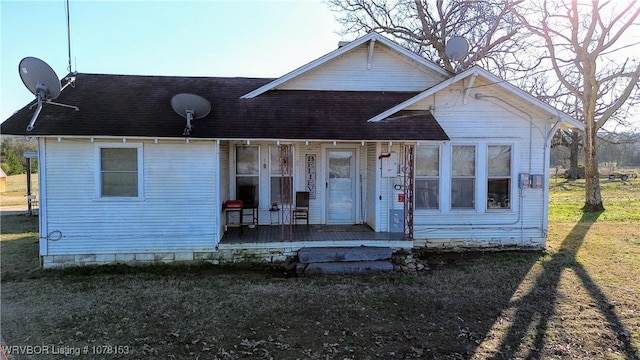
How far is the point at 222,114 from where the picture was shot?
909 centimetres

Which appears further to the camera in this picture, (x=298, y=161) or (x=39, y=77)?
(x=298, y=161)

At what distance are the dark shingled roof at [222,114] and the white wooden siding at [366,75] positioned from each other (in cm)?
23

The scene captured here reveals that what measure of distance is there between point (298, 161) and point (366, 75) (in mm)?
2905

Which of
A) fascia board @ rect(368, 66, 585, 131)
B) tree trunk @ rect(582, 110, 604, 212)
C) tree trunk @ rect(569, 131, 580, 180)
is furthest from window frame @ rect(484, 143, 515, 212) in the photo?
tree trunk @ rect(569, 131, 580, 180)

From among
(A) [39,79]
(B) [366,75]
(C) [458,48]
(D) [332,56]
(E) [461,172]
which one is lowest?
(E) [461,172]

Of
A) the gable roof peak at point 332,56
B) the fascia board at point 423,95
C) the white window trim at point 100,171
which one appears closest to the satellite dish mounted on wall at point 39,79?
the white window trim at point 100,171

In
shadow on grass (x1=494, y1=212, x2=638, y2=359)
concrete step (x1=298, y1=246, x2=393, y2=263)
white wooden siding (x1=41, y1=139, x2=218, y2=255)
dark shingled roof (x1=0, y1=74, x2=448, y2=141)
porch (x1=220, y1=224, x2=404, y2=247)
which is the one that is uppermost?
dark shingled roof (x1=0, y1=74, x2=448, y2=141)

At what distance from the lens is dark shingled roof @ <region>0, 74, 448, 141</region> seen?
820 cm

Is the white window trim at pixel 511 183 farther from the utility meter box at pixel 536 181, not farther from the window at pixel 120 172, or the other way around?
the window at pixel 120 172

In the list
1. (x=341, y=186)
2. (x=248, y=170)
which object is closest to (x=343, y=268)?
(x=341, y=186)

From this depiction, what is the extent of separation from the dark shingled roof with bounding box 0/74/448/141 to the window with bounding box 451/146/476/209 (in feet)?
3.41

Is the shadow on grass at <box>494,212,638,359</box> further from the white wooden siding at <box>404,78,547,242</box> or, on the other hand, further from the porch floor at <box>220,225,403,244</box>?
the porch floor at <box>220,225,403,244</box>

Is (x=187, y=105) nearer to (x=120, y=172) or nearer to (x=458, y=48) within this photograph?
(x=120, y=172)

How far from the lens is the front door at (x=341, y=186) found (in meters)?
10.6
